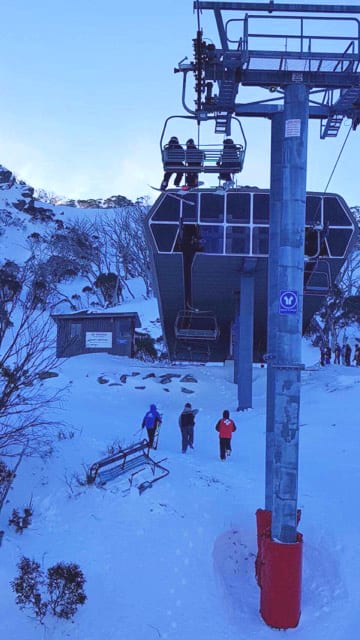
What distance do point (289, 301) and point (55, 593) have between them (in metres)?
4.96

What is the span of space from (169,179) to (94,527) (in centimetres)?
599

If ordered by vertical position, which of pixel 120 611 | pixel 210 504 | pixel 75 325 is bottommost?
pixel 120 611

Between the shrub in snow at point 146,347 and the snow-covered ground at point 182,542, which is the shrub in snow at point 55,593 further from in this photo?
the shrub in snow at point 146,347

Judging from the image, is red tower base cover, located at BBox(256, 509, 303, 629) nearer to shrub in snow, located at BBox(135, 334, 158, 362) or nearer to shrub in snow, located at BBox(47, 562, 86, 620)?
shrub in snow, located at BBox(47, 562, 86, 620)

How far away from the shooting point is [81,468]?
1270cm

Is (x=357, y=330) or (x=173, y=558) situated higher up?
(x=357, y=330)

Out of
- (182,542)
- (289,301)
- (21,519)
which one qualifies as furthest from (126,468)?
(289,301)

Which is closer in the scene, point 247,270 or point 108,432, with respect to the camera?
point 108,432

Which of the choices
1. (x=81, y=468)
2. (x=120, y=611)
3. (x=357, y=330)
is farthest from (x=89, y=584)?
(x=357, y=330)

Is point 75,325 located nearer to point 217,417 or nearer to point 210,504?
point 217,417

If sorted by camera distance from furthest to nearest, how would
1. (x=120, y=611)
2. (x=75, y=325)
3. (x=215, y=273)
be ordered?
(x=75, y=325) → (x=215, y=273) → (x=120, y=611)

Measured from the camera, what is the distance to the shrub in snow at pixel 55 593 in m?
7.86

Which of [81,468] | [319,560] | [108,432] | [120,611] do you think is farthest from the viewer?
[108,432]

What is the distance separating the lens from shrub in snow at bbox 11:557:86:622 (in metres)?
7.86
